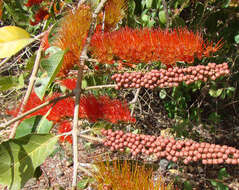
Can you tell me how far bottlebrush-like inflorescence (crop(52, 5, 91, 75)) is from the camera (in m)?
0.94

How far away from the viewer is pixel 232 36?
5.04 feet

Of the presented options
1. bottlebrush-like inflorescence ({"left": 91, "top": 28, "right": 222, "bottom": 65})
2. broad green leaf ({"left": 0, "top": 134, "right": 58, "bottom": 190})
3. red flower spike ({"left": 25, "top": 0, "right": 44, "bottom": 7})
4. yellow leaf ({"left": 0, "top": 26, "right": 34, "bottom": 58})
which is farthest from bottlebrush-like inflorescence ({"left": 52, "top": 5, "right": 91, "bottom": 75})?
red flower spike ({"left": 25, "top": 0, "right": 44, "bottom": 7})

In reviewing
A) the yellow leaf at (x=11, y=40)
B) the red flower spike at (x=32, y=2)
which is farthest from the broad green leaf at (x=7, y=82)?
the red flower spike at (x=32, y=2)

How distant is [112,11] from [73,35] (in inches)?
10.8

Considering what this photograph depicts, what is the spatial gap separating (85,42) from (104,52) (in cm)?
11

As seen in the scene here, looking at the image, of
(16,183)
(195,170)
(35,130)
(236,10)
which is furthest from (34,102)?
(195,170)

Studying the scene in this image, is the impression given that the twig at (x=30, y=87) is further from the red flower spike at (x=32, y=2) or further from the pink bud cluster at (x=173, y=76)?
the red flower spike at (x=32, y=2)

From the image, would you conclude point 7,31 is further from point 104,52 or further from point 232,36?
point 232,36

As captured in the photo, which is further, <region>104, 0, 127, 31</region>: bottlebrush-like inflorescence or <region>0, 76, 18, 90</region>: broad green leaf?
<region>104, 0, 127, 31</region>: bottlebrush-like inflorescence

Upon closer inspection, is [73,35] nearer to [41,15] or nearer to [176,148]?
[176,148]

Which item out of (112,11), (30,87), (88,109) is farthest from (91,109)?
(112,11)

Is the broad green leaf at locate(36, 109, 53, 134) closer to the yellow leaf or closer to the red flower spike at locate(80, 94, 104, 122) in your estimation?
the red flower spike at locate(80, 94, 104, 122)

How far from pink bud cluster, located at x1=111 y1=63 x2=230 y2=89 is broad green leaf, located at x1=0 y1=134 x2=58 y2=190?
12.1 inches

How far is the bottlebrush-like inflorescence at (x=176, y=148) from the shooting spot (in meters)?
0.64
